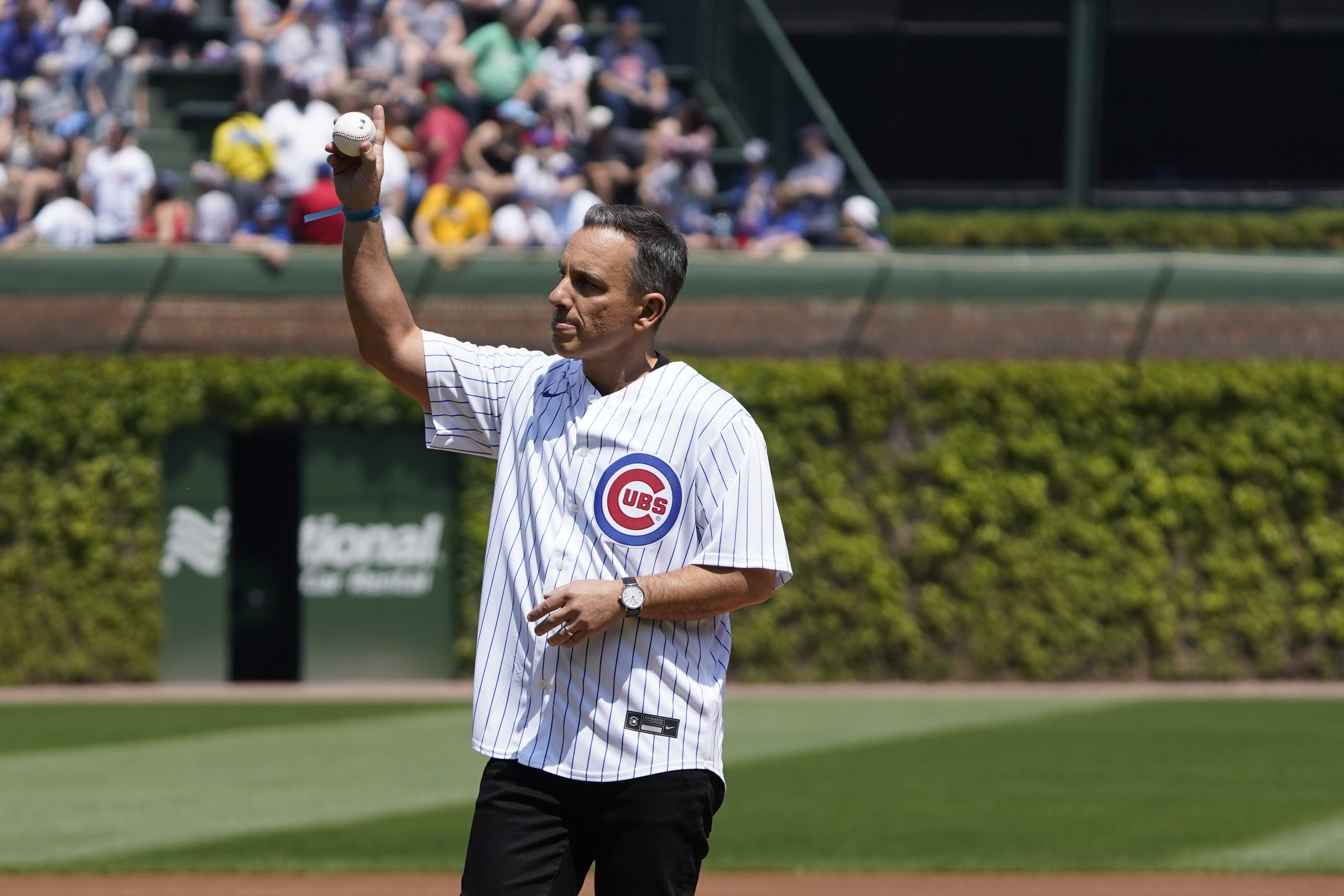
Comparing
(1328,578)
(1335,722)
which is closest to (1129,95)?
(1328,578)

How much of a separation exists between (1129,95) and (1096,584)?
34.0 feet

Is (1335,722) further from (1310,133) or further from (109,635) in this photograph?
(1310,133)

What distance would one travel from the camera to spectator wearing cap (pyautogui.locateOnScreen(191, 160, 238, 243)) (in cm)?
1580

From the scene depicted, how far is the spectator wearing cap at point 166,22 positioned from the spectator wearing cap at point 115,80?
3.17 feet

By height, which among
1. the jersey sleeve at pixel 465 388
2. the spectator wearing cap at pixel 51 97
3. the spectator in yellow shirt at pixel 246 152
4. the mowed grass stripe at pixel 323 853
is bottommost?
the mowed grass stripe at pixel 323 853

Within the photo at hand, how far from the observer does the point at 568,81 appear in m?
17.2

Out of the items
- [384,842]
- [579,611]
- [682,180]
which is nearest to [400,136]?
[682,180]

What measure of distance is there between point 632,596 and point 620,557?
0.14 meters

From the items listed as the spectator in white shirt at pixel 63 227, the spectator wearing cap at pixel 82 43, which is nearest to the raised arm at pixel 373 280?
the spectator in white shirt at pixel 63 227

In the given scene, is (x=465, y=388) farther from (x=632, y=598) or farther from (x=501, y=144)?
(x=501, y=144)

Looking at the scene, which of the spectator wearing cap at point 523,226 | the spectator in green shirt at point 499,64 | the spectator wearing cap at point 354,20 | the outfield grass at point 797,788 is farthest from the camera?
the spectator wearing cap at point 354,20

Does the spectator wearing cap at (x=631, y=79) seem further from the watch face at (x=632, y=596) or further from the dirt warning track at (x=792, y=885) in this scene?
the watch face at (x=632, y=596)

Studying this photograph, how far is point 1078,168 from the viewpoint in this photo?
23.0 m

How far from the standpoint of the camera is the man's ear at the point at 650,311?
368 centimetres
